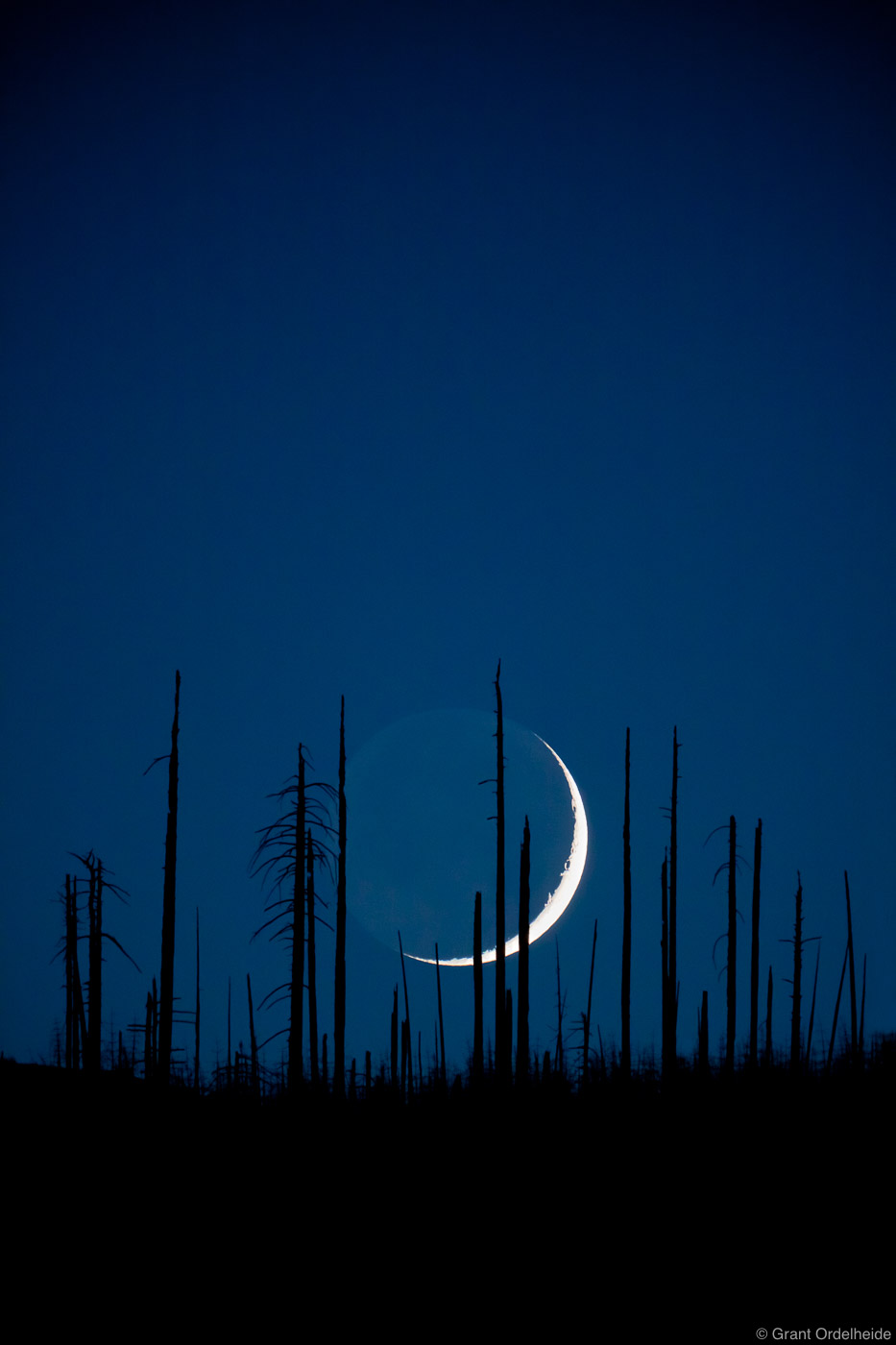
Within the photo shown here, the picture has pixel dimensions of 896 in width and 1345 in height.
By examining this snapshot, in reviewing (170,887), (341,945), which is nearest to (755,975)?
(341,945)

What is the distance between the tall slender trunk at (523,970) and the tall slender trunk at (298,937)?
5.70 m

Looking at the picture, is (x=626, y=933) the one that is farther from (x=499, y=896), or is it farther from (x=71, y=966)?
(x=71, y=966)

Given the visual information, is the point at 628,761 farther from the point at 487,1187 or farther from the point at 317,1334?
the point at 317,1334

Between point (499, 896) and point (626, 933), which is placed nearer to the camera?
point (499, 896)

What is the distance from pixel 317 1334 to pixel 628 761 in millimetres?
20093

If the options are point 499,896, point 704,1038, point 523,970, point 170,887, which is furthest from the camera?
point 704,1038

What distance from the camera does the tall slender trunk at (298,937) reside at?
922 inches

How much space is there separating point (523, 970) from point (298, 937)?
24.5ft

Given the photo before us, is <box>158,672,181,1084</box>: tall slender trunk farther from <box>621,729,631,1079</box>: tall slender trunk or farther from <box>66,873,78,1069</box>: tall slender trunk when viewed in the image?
<box>621,729,631,1079</box>: tall slender trunk

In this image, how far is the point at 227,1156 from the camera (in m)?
19.8

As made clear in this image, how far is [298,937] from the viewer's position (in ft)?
77.1

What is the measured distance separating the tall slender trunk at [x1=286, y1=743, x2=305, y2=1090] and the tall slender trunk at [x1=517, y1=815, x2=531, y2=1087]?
18.7 feet

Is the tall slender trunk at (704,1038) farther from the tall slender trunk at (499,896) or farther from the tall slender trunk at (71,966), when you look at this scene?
the tall slender trunk at (71,966)

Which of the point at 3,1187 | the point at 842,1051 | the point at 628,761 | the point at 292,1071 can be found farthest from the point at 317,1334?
the point at 842,1051
